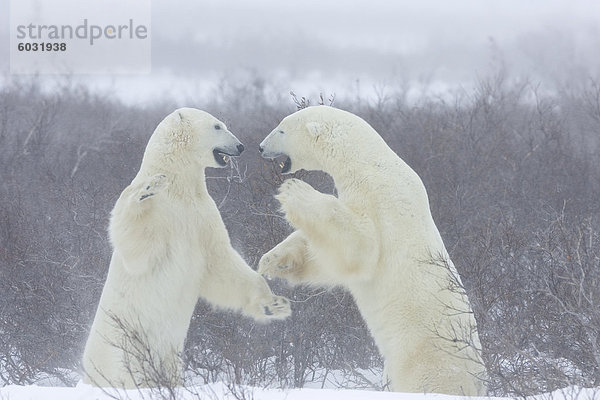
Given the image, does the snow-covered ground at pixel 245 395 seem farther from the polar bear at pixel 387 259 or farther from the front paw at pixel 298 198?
the front paw at pixel 298 198

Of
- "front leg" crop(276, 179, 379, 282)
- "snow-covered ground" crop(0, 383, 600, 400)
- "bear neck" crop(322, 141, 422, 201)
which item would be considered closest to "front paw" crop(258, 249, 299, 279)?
"front leg" crop(276, 179, 379, 282)

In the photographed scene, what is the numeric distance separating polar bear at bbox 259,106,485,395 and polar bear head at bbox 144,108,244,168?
38 cm

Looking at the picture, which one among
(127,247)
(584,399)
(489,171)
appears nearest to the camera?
(584,399)

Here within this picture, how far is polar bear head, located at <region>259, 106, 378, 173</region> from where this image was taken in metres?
3.85

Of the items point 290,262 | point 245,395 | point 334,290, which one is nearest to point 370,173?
point 290,262

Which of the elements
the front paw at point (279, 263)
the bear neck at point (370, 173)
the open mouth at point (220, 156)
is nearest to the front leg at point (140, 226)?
the open mouth at point (220, 156)

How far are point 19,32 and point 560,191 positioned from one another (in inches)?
418

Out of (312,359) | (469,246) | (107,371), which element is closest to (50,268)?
(312,359)

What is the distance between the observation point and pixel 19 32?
1550cm

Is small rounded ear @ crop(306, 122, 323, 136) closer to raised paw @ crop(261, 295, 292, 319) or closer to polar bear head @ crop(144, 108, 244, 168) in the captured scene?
polar bear head @ crop(144, 108, 244, 168)

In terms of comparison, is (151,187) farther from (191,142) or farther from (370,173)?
(370,173)

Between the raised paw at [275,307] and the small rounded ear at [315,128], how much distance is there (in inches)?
30.8

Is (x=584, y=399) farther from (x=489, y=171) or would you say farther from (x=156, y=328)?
(x=489, y=171)

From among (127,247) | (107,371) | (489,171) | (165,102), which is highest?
(127,247)
